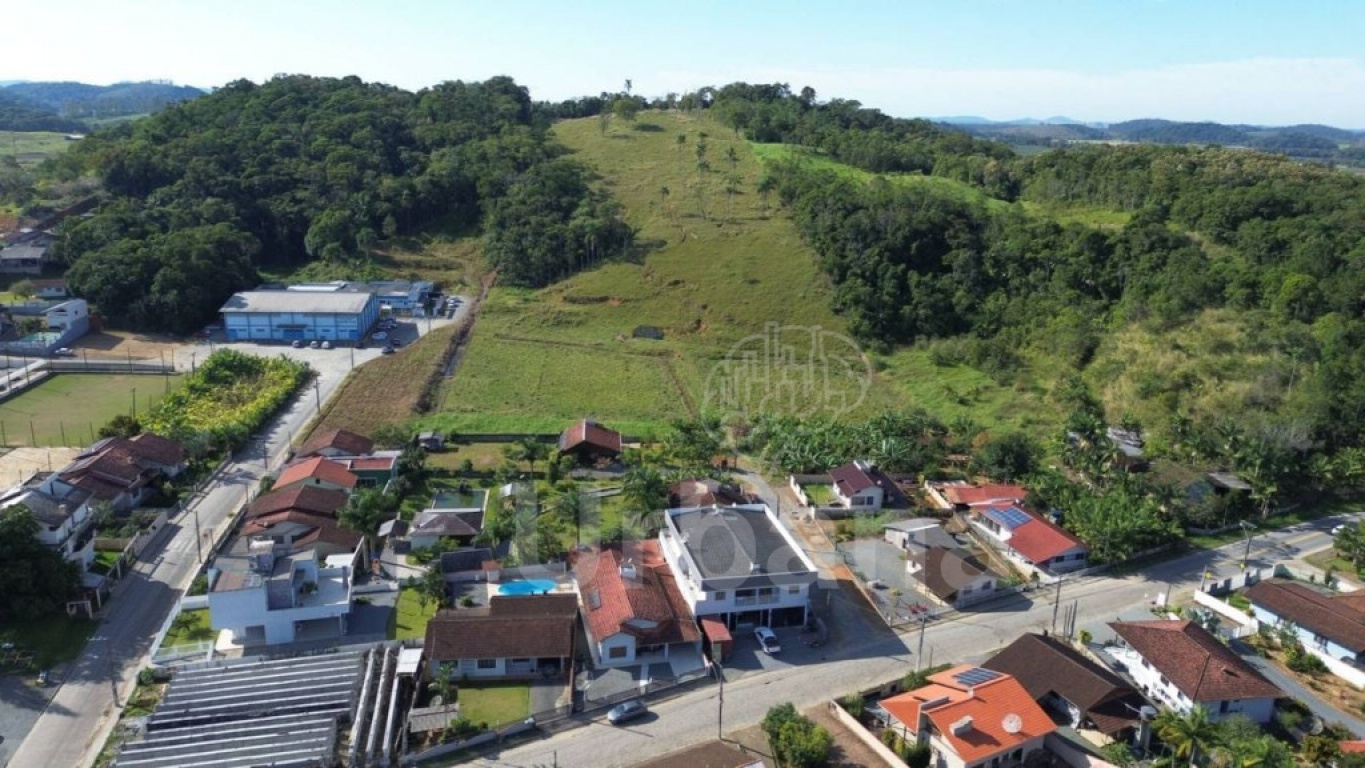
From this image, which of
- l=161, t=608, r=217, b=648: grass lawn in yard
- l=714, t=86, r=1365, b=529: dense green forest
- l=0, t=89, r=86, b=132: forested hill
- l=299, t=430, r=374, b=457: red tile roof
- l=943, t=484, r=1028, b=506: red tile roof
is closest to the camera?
l=161, t=608, r=217, b=648: grass lawn in yard

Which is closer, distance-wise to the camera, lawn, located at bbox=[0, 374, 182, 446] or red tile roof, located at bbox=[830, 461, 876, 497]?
red tile roof, located at bbox=[830, 461, 876, 497]

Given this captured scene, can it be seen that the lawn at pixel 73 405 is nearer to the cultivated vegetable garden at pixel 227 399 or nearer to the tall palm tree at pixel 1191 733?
the cultivated vegetable garden at pixel 227 399

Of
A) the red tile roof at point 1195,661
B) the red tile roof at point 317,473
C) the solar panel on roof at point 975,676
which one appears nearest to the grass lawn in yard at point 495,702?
the solar panel on roof at point 975,676

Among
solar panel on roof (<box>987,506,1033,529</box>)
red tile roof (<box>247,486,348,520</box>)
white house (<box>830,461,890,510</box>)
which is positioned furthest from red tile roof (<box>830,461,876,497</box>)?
red tile roof (<box>247,486,348,520</box>)

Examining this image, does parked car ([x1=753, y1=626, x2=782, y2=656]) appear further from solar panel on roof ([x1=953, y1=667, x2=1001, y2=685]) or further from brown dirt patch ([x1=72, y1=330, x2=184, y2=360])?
brown dirt patch ([x1=72, y1=330, x2=184, y2=360])

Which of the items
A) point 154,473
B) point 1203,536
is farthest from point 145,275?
point 1203,536

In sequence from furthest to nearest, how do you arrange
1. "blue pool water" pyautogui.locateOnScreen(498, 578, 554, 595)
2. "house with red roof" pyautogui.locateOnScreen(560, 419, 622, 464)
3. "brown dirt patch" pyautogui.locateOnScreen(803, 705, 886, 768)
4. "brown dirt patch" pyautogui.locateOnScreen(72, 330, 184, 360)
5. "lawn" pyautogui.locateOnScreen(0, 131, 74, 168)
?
"lawn" pyautogui.locateOnScreen(0, 131, 74, 168) < "brown dirt patch" pyautogui.locateOnScreen(72, 330, 184, 360) < "house with red roof" pyautogui.locateOnScreen(560, 419, 622, 464) < "blue pool water" pyautogui.locateOnScreen(498, 578, 554, 595) < "brown dirt patch" pyautogui.locateOnScreen(803, 705, 886, 768)

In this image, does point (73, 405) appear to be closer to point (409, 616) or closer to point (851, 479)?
point (409, 616)
